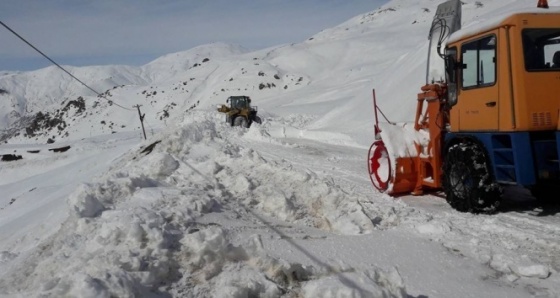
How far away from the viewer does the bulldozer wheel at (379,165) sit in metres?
8.26

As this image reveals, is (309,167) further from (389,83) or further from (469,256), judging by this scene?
(389,83)

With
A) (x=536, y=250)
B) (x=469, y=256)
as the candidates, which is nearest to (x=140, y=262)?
(x=469, y=256)

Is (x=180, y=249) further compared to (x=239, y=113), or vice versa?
(x=239, y=113)

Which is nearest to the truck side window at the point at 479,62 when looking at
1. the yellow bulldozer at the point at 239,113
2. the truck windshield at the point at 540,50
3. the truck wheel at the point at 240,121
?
the truck windshield at the point at 540,50

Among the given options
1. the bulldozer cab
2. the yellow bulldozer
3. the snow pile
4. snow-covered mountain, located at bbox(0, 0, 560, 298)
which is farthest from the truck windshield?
the bulldozer cab

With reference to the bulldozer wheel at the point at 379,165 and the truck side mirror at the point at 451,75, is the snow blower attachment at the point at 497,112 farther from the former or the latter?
the bulldozer wheel at the point at 379,165

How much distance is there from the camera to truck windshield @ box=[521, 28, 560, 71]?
17.8 feet

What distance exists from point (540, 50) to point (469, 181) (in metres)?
1.81

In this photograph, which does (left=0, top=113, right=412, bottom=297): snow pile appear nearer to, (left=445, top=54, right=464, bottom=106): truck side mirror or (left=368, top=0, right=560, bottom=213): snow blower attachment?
(left=368, top=0, right=560, bottom=213): snow blower attachment

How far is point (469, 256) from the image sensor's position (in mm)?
4758

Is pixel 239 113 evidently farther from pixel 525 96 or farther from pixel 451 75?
pixel 525 96

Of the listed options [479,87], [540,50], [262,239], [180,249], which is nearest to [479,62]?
[479,87]

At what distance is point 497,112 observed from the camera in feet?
18.6

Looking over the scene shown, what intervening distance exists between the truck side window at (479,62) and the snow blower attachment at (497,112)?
0.01 m
